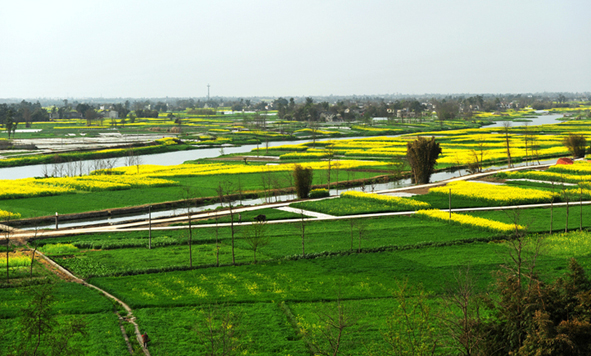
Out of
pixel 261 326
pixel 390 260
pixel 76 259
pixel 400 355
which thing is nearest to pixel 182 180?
pixel 76 259

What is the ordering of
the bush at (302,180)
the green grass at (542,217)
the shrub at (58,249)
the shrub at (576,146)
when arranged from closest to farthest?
1. the shrub at (58,249)
2. the green grass at (542,217)
3. the bush at (302,180)
4. the shrub at (576,146)

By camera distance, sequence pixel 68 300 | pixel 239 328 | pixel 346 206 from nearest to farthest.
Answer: pixel 239 328
pixel 68 300
pixel 346 206

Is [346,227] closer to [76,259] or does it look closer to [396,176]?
[76,259]

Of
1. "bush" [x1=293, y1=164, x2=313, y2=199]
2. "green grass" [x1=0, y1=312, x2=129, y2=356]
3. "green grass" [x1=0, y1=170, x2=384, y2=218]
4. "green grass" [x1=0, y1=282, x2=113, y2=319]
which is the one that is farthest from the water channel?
"green grass" [x1=0, y1=312, x2=129, y2=356]

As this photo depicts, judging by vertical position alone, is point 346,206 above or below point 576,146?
below

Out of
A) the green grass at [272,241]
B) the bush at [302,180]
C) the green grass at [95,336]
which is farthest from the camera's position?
the bush at [302,180]

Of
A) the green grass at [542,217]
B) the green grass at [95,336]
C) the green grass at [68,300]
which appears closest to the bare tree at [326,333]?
the green grass at [95,336]

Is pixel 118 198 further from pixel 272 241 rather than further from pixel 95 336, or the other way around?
pixel 95 336

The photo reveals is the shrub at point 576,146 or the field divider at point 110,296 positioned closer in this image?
the field divider at point 110,296

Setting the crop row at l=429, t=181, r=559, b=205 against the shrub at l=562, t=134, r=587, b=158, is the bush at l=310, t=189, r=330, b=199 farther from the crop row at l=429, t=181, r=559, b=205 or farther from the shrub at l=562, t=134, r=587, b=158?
the shrub at l=562, t=134, r=587, b=158

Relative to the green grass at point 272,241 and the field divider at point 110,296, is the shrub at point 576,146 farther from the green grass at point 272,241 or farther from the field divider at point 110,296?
the field divider at point 110,296

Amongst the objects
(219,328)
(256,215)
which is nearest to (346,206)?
(256,215)
